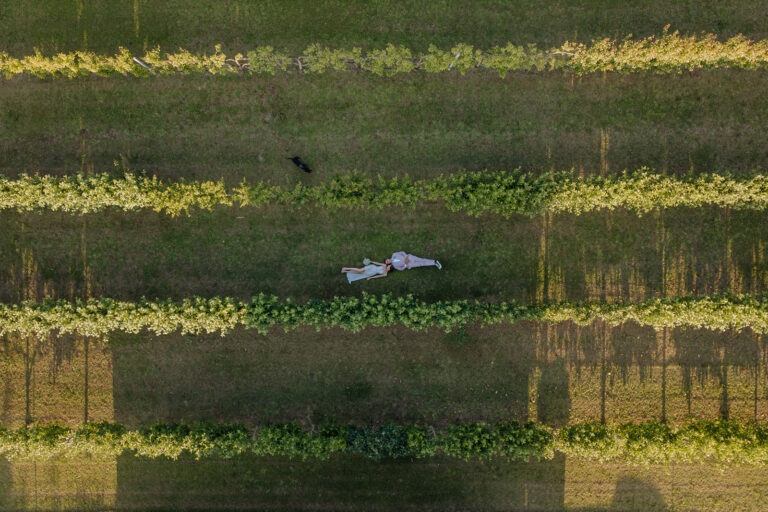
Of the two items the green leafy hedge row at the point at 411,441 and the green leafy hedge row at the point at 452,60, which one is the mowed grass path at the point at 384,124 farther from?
the green leafy hedge row at the point at 411,441

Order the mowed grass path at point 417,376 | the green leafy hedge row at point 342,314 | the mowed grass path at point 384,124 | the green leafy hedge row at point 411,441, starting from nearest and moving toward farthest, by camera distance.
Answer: the green leafy hedge row at point 342,314 < the green leafy hedge row at point 411,441 < the mowed grass path at point 384,124 < the mowed grass path at point 417,376

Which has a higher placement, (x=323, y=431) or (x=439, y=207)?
(x=439, y=207)

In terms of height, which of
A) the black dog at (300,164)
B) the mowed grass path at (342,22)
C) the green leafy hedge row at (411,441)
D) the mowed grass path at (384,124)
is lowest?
the green leafy hedge row at (411,441)

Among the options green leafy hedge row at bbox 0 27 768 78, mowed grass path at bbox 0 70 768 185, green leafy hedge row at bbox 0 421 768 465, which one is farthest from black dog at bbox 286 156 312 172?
green leafy hedge row at bbox 0 421 768 465

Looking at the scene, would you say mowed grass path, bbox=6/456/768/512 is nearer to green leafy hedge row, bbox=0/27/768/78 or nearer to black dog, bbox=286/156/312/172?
black dog, bbox=286/156/312/172

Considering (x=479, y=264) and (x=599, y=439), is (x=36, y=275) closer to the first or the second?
(x=479, y=264)

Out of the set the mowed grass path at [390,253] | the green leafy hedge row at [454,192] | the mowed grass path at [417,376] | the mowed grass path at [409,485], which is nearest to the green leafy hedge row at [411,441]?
the mowed grass path at [417,376]

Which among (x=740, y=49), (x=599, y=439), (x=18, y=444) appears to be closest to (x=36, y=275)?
(x=18, y=444)
